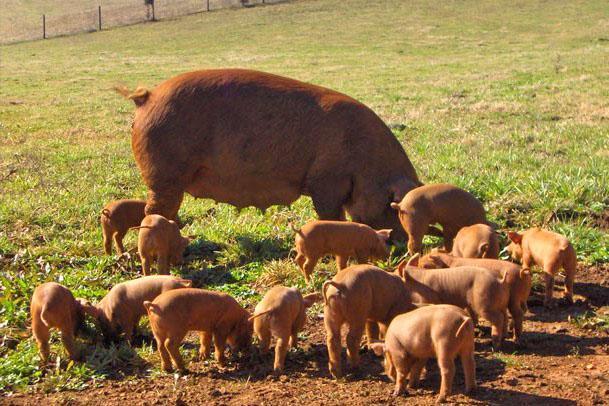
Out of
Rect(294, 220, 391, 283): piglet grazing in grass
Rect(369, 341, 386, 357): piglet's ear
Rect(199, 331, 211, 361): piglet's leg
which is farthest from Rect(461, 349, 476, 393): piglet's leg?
Rect(294, 220, 391, 283): piglet grazing in grass

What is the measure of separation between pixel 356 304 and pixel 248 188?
10.1 ft

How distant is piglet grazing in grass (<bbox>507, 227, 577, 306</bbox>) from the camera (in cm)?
593

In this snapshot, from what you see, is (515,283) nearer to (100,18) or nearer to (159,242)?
(159,242)

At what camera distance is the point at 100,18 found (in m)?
48.4

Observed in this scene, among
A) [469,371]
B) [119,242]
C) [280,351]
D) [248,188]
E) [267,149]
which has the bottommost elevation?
[119,242]

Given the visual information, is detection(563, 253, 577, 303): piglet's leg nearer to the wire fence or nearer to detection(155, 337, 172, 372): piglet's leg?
detection(155, 337, 172, 372): piglet's leg

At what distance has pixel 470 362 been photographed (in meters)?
4.47

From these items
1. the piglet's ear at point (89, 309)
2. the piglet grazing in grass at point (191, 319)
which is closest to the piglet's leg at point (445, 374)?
the piglet grazing in grass at point (191, 319)

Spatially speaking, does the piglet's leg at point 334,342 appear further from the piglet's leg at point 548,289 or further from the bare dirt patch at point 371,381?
the piglet's leg at point 548,289

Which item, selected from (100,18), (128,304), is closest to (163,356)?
(128,304)

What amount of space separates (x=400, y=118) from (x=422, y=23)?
1163 inches

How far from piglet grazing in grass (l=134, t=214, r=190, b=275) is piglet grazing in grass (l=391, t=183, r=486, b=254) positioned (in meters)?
1.81

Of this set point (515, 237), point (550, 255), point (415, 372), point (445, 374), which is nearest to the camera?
point (445, 374)

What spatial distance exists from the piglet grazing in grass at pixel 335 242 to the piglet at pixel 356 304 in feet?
4.48
